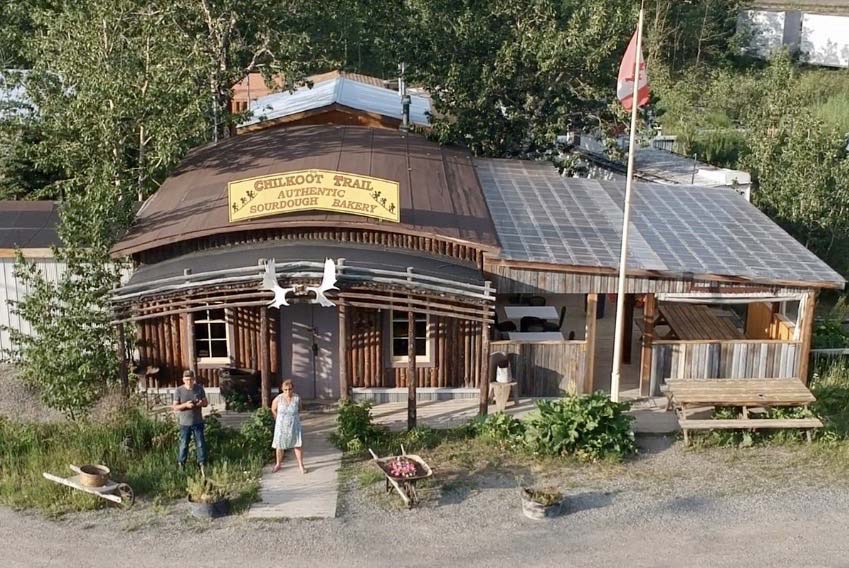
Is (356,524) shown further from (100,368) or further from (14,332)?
(14,332)

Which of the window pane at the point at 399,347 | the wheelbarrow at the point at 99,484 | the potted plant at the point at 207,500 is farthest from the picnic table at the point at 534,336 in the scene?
the wheelbarrow at the point at 99,484

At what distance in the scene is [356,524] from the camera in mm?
11977

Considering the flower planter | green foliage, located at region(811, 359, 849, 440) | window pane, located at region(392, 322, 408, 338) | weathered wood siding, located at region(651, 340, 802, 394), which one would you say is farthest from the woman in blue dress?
green foliage, located at region(811, 359, 849, 440)

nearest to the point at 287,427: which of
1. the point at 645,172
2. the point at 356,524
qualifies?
the point at 356,524

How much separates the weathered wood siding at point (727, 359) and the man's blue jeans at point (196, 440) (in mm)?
8080

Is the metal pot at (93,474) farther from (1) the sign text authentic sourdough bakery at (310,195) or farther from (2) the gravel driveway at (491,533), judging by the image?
(1) the sign text authentic sourdough bakery at (310,195)

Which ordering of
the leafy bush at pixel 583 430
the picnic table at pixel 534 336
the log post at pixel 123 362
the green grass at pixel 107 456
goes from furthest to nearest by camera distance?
the picnic table at pixel 534 336
the log post at pixel 123 362
the leafy bush at pixel 583 430
the green grass at pixel 107 456

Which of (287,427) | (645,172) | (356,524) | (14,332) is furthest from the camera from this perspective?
(645,172)

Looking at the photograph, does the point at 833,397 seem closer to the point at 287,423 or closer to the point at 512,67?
the point at 287,423

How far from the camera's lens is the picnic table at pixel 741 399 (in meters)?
14.3

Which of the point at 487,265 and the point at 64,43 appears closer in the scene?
the point at 487,265

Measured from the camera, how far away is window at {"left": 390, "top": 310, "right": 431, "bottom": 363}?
52.2 feet

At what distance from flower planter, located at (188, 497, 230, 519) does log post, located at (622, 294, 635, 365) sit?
8.98 meters

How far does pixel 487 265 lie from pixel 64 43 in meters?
11.0
